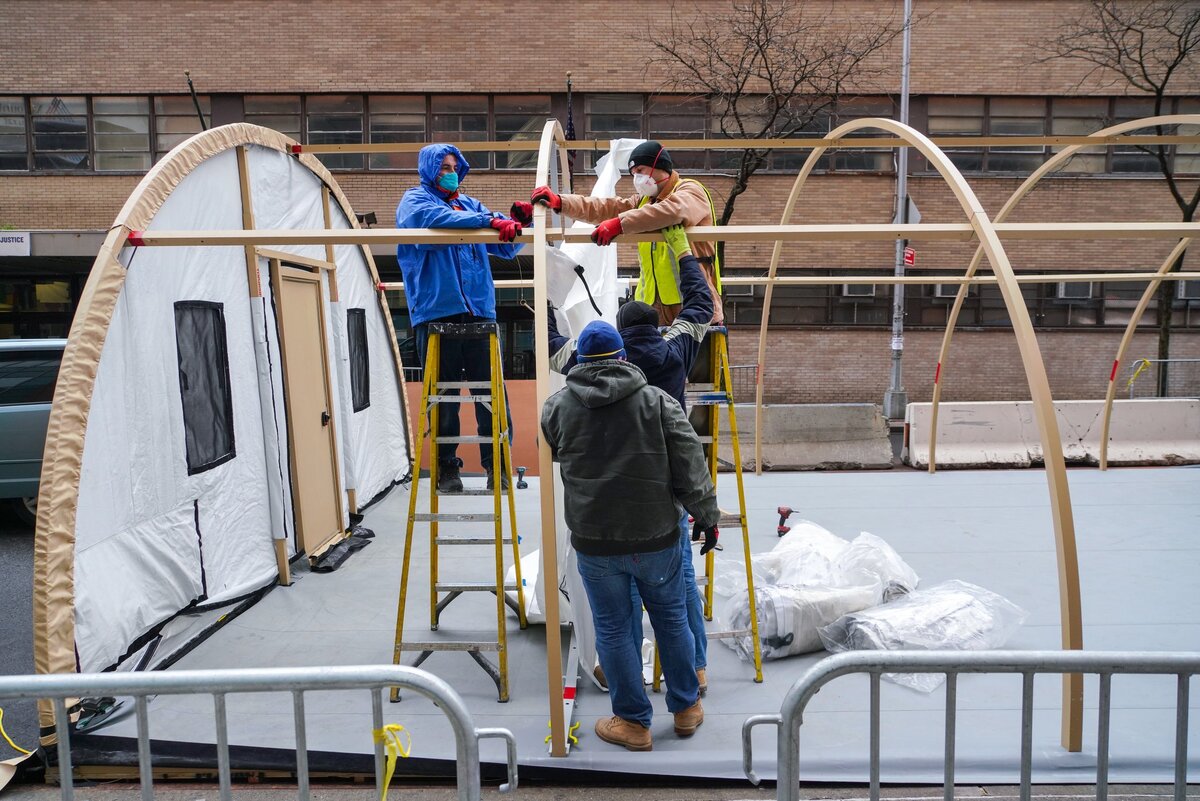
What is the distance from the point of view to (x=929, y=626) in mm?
4340

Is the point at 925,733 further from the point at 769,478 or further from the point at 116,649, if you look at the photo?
the point at 769,478

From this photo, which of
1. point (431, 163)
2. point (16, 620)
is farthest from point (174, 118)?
point (431, 163)

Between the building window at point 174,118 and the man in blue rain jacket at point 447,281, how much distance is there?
50.5 feet

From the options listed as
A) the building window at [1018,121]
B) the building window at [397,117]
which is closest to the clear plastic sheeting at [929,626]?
the building window at [397,117]

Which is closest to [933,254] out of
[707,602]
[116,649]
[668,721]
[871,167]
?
[871,167]

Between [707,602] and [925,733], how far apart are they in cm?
151

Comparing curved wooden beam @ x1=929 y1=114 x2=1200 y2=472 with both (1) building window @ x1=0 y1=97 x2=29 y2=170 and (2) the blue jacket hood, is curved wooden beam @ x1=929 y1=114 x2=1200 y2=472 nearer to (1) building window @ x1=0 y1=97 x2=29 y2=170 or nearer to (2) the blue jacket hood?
(2) the blue jacket hood

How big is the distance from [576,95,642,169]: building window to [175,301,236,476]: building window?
13263 mm

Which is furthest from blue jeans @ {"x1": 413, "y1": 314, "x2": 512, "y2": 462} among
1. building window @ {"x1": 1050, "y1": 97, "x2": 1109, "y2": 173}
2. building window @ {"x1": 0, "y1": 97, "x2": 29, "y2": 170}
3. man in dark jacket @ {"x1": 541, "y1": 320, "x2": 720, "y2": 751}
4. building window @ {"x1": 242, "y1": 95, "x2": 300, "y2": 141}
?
building window @ {"x1": 0, "y1": 97, "x2": 29, "y2": 170}

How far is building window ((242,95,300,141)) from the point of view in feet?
56.3

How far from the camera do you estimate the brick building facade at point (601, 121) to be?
55.1 ft

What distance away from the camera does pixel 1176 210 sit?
696 inches

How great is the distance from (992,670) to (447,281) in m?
3.47

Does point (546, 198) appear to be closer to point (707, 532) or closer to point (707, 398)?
point (707, 398)
